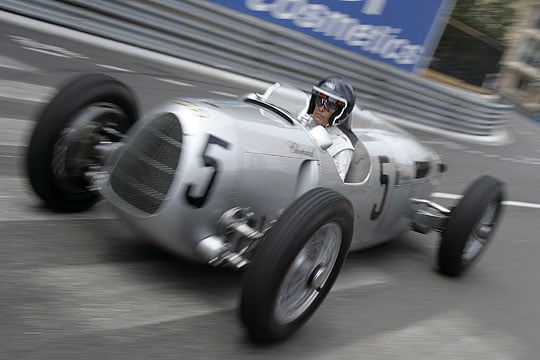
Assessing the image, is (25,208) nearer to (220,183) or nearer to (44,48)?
(220,183)

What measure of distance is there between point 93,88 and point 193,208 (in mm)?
1150

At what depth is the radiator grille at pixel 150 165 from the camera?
3.43 meters

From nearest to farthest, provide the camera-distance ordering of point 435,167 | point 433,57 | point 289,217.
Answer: point 289,217, point 435,167, point 433,57

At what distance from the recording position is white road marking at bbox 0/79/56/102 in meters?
6.86

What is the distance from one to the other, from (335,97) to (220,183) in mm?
1604

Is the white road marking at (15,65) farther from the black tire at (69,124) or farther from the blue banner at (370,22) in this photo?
the blue banner at (370,22)

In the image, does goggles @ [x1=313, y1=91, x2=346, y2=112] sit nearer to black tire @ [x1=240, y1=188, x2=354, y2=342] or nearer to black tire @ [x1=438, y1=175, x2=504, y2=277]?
black tire @ [x1=438, y1=175, x2=504, y2=277]

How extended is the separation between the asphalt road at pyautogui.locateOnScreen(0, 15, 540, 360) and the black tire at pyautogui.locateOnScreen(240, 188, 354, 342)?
0.16 m

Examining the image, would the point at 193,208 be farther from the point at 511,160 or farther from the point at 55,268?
the point at 511,160

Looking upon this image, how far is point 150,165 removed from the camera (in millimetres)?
3514

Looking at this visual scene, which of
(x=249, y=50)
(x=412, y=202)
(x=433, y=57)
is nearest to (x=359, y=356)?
(x=412, y=202)

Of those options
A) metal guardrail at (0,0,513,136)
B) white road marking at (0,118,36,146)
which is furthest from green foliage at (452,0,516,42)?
white road marking at (0,118,36,146)

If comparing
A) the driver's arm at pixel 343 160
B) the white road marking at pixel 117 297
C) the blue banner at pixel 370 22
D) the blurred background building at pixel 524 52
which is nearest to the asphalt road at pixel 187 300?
the white road marking at pixel 117 297

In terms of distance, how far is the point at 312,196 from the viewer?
10.7 feet
